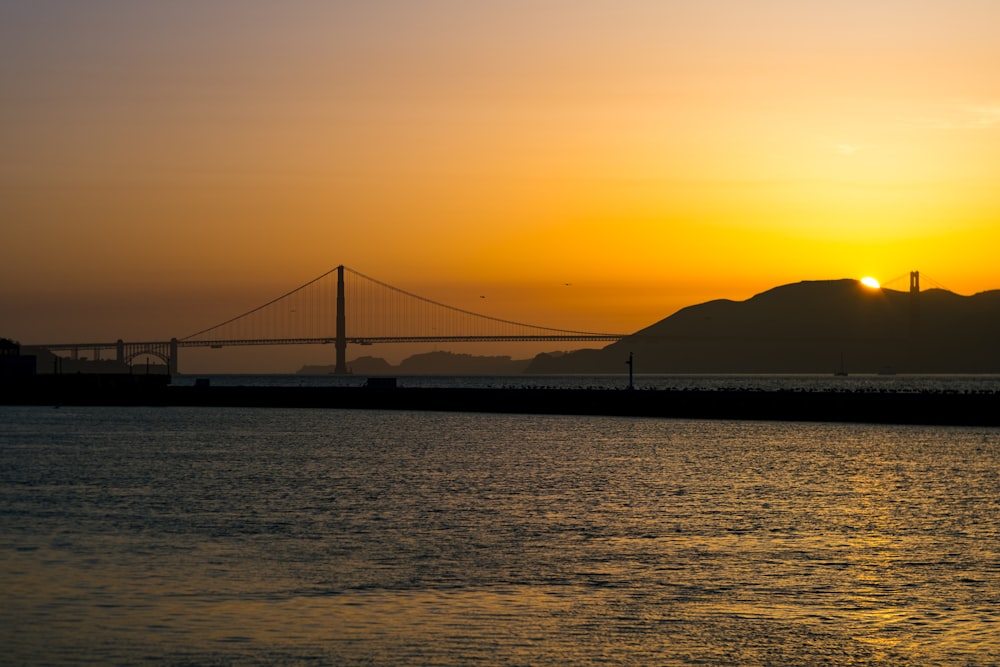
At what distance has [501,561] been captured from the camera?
Result: 25453 millimetres

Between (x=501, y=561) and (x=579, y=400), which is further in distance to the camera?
(x=579, y=400)

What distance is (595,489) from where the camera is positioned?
41.6m

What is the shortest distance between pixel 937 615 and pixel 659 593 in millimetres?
4515

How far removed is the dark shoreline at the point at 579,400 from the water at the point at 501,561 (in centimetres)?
3242

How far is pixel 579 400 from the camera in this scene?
331 ft

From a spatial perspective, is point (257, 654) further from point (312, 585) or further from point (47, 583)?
point (47, 583)

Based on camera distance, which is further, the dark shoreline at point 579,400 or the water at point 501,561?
the dark shoreline at point 579,400

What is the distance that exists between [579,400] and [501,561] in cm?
7568

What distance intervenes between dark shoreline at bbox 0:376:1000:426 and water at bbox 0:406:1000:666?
32.4 m

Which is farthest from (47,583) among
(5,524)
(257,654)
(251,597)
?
(5,524)

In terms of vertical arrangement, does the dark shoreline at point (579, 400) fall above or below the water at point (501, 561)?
above

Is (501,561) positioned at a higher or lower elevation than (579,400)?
A: lower

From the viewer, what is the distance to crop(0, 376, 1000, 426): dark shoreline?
3386 inches

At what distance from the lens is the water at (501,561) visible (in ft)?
59.7
